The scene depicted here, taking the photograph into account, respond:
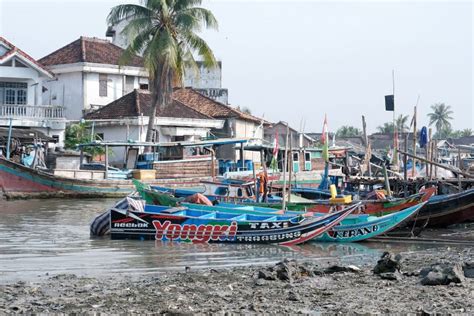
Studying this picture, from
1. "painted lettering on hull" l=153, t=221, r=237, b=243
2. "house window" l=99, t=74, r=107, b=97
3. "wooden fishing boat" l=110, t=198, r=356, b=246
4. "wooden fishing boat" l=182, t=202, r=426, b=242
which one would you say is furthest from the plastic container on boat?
"wooden fishing boat" l=182, t=202, r=426, b=242

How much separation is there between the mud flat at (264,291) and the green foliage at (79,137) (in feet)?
78.1

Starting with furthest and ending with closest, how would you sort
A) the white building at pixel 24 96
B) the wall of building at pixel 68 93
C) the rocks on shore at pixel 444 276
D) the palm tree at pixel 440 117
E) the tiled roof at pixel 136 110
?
the palm tree at pixel 440 117, the wall of building at pixel 68 93, the tiled roof at pixel 136 110, the white building at pixel 24 96, the rocks on shore at pixel 444 276

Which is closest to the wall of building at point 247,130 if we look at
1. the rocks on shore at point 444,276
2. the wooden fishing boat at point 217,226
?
the wooden fishing boat at point 217,226

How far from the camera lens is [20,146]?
33.0 m

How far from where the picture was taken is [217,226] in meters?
17.5

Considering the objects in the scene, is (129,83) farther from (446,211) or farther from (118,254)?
(118,254)

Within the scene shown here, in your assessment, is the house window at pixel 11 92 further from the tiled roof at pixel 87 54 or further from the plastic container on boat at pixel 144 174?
the plastic container on boat at pixel 144 174

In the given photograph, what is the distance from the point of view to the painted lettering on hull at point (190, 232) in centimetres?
1752

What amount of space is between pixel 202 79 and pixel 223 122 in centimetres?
1215

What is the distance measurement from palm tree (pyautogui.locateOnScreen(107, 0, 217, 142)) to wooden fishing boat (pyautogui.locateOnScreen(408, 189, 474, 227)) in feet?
61.0

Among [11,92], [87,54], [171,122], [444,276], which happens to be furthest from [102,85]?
[444,276]

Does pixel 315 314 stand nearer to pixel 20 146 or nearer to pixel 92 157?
pixel 20 146

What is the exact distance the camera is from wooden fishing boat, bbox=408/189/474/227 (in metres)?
19.7

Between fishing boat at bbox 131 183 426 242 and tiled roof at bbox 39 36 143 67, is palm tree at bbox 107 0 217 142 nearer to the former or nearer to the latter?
tiled roof at bbox 39 36 143 67
